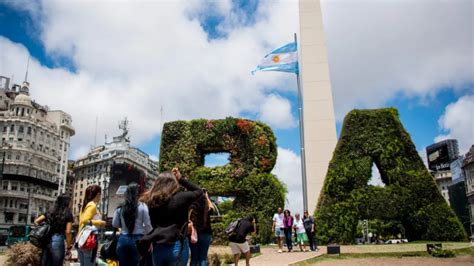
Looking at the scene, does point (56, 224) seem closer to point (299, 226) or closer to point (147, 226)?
point (147, 226)

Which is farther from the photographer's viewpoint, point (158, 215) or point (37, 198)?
point (37, 198)

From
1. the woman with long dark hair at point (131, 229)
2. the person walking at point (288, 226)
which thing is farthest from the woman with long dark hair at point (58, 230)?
the person walking at point (288, 226)

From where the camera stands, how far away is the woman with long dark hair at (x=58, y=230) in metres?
5.34

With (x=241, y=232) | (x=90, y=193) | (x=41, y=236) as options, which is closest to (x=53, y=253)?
(x=41, y=236)

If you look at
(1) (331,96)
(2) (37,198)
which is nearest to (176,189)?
(1) (331,96)

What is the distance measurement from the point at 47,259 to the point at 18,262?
8.96 ft

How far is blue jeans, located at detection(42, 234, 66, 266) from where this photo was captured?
5.32 m

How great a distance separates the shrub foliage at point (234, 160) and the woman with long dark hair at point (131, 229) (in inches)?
556

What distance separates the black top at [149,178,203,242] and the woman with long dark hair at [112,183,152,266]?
579 millimetres

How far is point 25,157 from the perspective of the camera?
65.2 meters

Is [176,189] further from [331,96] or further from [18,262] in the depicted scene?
[331,96]

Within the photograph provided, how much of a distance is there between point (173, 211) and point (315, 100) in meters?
22.8

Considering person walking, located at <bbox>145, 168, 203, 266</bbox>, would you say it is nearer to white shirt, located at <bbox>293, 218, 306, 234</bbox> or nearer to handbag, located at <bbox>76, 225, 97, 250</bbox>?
handbag, located at <bbox>76, 225, 97, 250</bbox>

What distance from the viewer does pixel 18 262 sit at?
742cm
